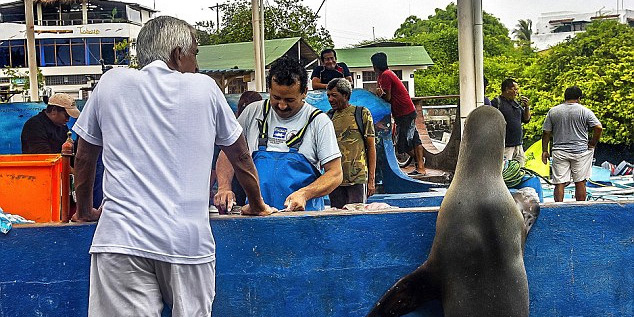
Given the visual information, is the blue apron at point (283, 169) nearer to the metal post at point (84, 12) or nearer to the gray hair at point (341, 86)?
the gray hair at point (341, 86)

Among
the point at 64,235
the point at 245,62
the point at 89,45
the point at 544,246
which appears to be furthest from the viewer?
the point at 89,45

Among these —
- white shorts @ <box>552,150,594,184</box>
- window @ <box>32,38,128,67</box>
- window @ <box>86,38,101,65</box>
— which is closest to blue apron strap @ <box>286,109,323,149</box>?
white shorts @ <box>552,150,594,184</box>

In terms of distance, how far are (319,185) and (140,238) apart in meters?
1.66

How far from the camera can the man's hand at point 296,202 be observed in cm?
452

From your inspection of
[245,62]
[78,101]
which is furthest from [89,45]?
[78,101]

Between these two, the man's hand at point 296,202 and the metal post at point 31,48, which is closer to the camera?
the man's hand at point 296,202

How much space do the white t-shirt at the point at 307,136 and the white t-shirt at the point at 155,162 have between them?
152 cm

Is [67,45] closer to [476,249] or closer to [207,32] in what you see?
[207,32]

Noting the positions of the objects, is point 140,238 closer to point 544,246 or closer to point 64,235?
point 64,235

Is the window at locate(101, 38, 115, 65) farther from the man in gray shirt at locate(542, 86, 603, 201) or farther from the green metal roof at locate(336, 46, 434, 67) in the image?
the man in gray shirt at locate(542, 86, 603, 201)

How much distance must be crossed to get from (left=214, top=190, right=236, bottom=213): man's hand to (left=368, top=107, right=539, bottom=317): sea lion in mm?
1000

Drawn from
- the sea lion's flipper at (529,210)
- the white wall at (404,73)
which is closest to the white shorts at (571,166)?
the sea lion's flipper at (529,210)

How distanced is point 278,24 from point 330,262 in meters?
38.5

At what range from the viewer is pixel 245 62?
32.6 meters
